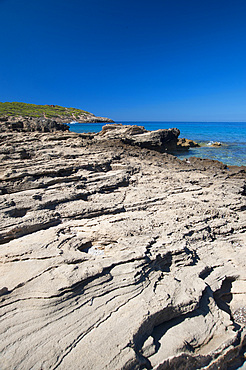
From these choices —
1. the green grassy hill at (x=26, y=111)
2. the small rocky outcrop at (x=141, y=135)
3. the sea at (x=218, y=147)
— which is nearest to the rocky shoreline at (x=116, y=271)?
the small rocky outcrop at (x=141, y=135)

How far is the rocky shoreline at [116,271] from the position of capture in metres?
3.12

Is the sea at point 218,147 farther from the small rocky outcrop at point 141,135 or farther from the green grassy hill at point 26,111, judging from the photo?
the green grassy hill at point 26,111

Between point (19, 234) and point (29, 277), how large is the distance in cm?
180

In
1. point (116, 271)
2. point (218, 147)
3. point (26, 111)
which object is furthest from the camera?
point (26, 111)

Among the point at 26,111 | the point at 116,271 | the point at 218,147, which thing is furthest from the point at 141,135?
the point at 26,111

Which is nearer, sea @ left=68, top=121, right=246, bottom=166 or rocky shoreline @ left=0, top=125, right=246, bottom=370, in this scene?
rocky shoreline @ left=0, top=125, right=246, bottom=370

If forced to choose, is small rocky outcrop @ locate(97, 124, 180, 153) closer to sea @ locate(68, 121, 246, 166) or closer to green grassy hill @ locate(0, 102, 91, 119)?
sea @ locate(68, 121, 246, 166)

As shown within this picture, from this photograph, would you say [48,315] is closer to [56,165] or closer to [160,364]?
[160,364]

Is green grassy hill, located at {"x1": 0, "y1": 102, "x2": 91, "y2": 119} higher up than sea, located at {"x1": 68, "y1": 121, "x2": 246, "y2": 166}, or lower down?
higher up

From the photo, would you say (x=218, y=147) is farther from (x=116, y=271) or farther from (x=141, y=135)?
(x=116, y=271)

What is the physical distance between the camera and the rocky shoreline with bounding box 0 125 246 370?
3.12m

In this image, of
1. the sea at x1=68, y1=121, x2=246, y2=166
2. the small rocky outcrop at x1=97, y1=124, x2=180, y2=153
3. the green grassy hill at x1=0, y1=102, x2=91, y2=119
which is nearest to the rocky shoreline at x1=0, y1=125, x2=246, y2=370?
the small rocky outcrop at x1=97, y1=124, x2=180, y2=153

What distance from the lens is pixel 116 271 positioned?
4199 mm

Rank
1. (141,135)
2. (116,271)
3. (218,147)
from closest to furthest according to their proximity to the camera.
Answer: (116,271)
(141,135)
(218,147)
